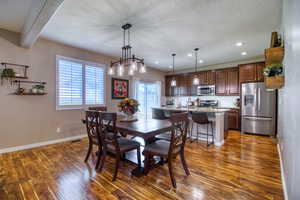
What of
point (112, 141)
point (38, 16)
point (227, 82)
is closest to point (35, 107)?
point (38, 16)

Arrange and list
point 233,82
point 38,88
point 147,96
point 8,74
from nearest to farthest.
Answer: point 8,74 → point 38,88 → point 233,82 → point 147,96

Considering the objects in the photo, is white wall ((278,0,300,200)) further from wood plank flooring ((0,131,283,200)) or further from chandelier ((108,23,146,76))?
chandelier ((108,23,146,76))

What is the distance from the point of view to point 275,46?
2.32 meters

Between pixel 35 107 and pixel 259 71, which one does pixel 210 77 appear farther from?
pixel 35 107

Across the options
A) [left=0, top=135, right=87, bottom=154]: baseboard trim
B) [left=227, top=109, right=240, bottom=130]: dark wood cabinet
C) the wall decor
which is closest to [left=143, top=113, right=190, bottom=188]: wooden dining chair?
[left=0, top=135, right=87, bottom=154]: baseboard trim

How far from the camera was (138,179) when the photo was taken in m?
2.13

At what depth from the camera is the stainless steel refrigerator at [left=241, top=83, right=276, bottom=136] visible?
4.39m

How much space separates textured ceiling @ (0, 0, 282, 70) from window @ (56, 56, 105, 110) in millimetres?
611

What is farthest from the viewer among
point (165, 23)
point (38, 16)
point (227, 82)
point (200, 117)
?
point (227, 82)

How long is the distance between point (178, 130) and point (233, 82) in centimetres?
445

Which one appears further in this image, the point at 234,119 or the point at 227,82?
the point at 227,82

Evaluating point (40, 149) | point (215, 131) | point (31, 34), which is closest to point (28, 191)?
point (40, 149)

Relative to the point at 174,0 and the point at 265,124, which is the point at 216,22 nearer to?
the point at 174,0

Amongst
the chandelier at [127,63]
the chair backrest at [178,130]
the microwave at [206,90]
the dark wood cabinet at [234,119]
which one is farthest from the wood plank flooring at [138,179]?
the microwave at [206,90]
